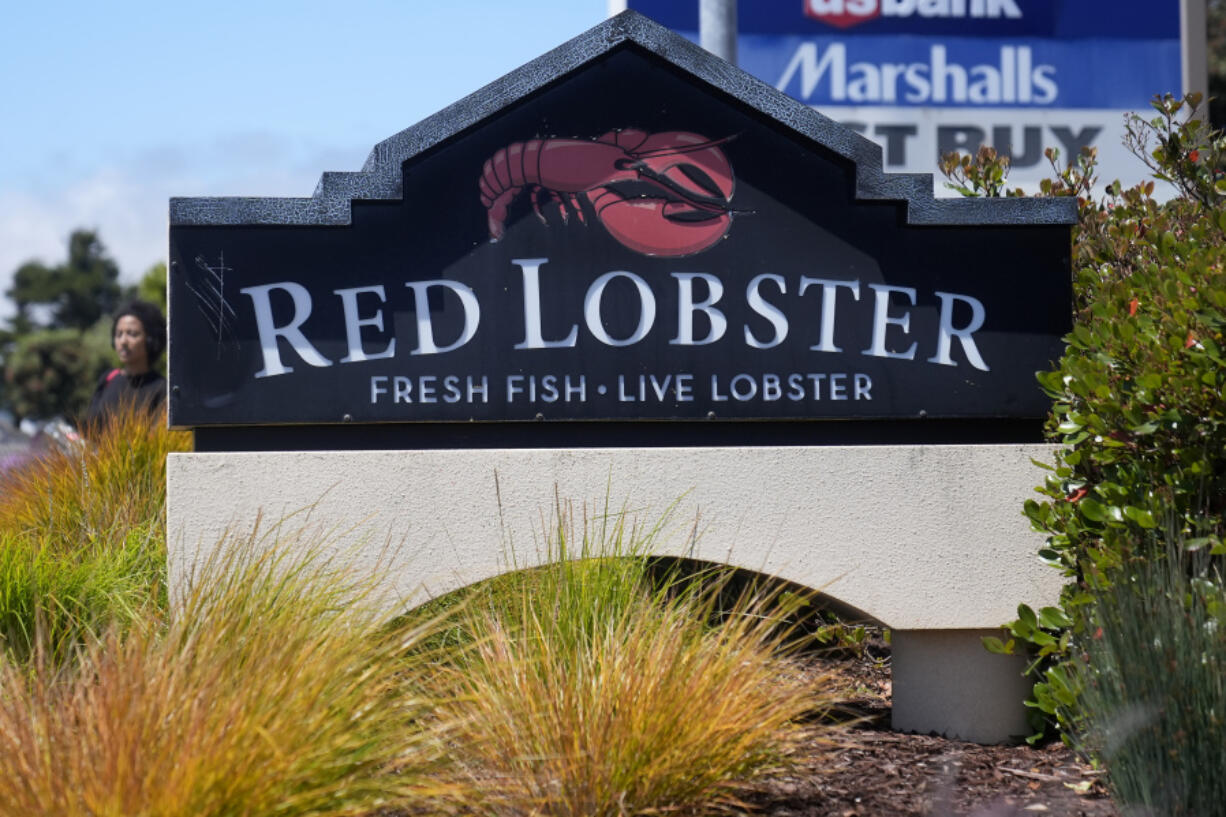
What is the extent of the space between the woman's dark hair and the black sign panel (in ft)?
11.0

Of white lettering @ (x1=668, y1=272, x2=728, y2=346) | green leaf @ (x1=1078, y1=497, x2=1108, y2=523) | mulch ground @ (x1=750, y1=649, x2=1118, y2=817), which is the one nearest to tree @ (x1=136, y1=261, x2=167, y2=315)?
white lettering @ (x1=668, y1=272, x2=728, y2=346)

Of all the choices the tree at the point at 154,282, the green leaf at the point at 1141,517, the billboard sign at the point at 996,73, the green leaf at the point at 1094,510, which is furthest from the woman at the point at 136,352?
the tree at the point at 154,282

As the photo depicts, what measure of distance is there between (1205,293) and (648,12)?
24.9 feet

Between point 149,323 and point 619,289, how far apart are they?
4.12m

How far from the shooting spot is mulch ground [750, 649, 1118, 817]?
3.83 m

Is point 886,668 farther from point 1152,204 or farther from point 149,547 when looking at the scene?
point 149,547

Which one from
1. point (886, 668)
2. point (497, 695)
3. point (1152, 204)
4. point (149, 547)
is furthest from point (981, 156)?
point (149, 547)

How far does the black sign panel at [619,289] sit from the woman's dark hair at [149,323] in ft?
11.0

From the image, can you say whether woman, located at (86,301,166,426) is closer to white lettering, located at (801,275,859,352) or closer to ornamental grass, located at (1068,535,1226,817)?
white lettering, located at (801,275,859,352)

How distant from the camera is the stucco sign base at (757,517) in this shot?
14.7ft

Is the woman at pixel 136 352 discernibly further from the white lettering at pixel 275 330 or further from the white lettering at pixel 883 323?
the white lettering at pixel 883 323

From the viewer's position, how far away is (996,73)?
11.3m

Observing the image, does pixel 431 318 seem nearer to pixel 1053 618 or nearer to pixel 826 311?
pixel 826 311

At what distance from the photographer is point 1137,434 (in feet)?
13.2
